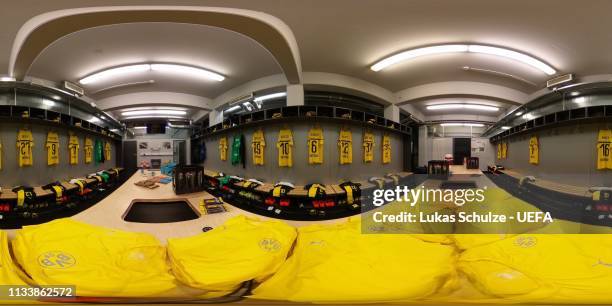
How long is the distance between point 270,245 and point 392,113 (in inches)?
37.0

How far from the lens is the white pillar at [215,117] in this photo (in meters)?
1.18

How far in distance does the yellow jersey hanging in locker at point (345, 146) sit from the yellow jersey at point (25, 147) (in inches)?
57.9

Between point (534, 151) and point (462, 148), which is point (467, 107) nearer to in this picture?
point (462, 148)

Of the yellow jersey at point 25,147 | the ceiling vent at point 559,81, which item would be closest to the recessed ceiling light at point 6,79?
the yellow jersey at point 25,147

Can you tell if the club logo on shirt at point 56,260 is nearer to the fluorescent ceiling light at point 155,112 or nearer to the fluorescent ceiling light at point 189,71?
the fluorescent ceiling light at point 155,112

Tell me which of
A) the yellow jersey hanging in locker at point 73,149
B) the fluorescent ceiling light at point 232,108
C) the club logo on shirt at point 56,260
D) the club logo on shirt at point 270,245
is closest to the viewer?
the club logo on shirt at point 56,260

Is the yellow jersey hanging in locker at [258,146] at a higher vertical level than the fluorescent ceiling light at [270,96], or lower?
lower

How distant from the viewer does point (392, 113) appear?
49.4 inches

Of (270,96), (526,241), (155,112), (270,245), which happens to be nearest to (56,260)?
(155,112)

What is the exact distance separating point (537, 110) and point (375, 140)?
2.89 feet

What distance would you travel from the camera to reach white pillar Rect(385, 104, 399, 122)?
1.25 m

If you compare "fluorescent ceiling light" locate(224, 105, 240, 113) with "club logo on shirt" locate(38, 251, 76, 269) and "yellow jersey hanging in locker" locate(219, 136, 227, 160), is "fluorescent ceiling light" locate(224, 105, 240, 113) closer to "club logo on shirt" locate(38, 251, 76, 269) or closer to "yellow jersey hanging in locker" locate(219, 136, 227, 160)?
"yellow jersey hanging in locker" locate(219, 136, 227, 160)

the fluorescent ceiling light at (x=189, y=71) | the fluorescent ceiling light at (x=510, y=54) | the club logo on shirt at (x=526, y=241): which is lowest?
the club logo on shirt at (x=526, y=241)

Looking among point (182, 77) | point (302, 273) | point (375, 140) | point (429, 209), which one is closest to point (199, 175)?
point (182, 77)
